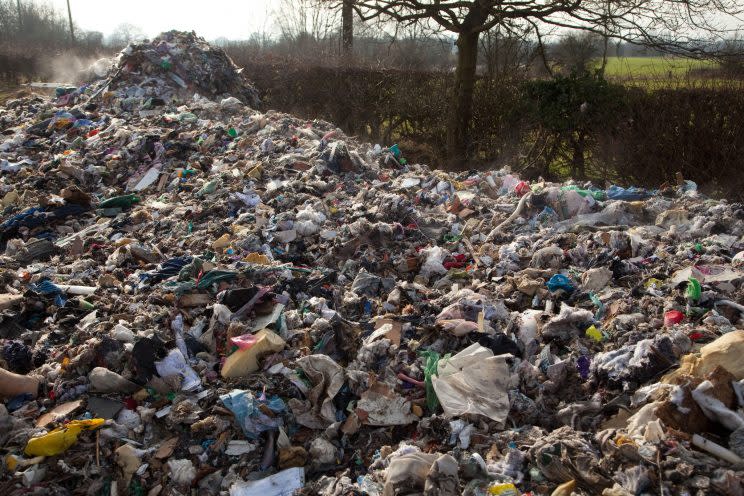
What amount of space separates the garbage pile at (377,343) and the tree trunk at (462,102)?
3.71 metres

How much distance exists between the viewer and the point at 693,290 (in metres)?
3.36

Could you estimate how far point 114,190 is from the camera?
670 cm

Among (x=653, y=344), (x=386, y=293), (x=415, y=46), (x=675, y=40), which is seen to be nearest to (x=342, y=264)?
(x=386, y=293)

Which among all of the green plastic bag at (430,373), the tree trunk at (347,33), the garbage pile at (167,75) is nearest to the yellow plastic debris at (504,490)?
A: the green plastic bag at (430,373)

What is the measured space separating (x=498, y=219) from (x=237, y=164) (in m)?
3.37

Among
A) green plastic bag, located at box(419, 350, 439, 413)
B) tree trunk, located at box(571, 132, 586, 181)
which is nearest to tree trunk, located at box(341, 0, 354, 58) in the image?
tree trunk, located at box(571, 132, 586, 181)

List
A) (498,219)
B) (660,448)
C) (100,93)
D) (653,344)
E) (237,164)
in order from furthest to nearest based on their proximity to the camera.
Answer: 1. (100,93)
2. (237,164)
3. (498,219)
4. (653,344)
5. (660,448)

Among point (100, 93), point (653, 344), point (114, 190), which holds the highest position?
point (100, 93)

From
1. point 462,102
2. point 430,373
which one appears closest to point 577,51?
point 462,102

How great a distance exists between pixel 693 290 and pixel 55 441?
3823mm

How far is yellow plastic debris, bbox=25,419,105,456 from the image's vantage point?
8.86 feet

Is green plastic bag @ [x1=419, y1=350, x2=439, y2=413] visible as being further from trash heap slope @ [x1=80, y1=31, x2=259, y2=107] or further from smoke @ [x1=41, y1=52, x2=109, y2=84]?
smoke @ [x1=41, y1=52, x2=109, y2=84]

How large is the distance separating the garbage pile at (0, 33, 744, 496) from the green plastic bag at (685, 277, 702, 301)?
0.12 feet

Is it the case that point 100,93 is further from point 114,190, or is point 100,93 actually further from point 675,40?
point 675,40
